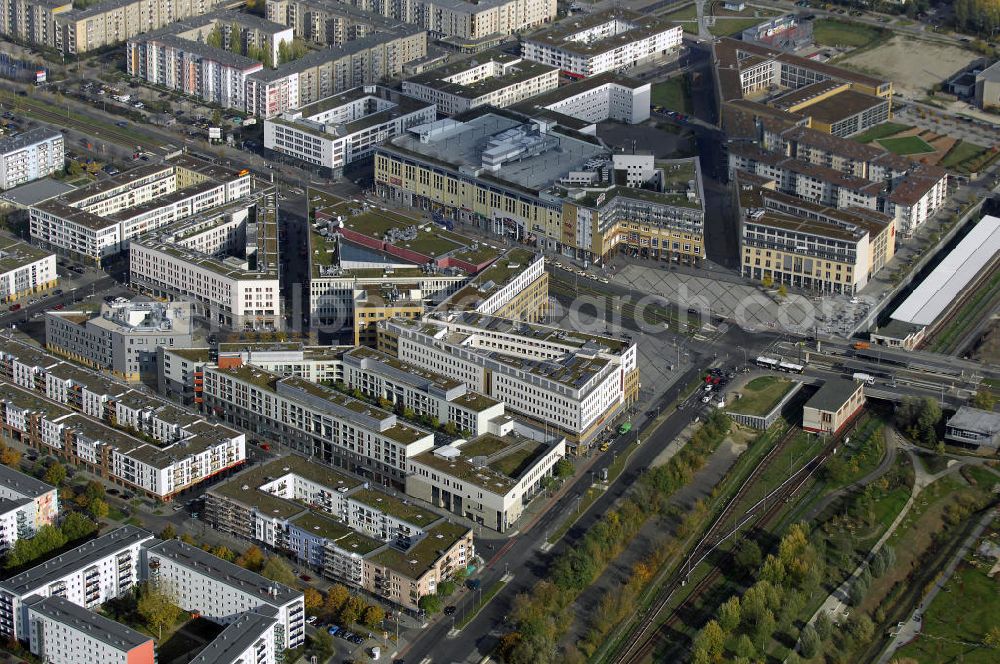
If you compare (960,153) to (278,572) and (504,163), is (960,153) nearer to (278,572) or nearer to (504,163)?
(504,163)

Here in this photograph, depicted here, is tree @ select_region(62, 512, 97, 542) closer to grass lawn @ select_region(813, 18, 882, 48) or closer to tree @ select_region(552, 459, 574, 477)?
tree @ select_region(552, 459, 574, 477)

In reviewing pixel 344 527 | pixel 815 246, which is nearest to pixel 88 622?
pixel 344 527

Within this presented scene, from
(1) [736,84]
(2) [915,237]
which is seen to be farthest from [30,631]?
(1) [736,84]

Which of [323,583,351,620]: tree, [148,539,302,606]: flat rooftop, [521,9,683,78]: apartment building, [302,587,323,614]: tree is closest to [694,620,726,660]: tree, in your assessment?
[323,583,351,620]: tree

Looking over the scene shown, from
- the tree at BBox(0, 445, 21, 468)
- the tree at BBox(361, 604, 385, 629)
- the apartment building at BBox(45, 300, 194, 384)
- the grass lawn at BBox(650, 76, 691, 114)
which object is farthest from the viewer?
the grass lawn at BBox(650, 76, 691, 114)

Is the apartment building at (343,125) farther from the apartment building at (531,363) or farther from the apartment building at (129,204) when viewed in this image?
the apartment building at (531,363)

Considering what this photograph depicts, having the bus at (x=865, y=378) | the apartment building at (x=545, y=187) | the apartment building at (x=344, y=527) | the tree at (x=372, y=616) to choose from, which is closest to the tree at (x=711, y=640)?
the apartment building at (x=344, y=527)
